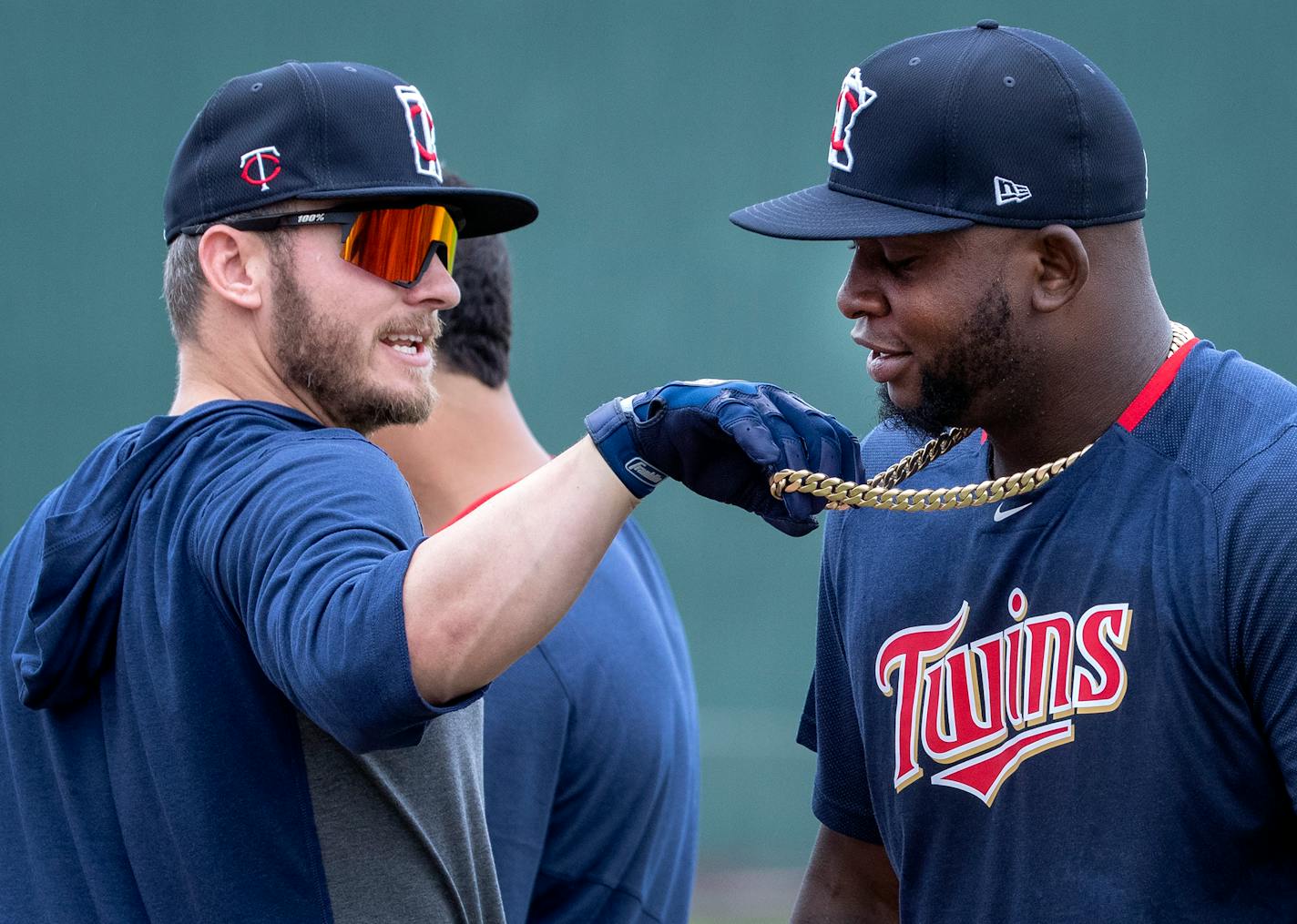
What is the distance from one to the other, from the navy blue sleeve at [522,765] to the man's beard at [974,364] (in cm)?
108

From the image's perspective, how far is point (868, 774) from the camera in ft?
7.97

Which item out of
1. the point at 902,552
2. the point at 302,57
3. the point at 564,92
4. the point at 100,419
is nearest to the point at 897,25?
the point at 564,92

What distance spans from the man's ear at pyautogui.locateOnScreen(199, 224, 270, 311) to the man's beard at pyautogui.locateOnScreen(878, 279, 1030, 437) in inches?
39.1

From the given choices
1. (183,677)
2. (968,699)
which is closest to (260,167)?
(183,677)

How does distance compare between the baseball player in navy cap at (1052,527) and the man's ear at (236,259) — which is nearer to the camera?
the baseball player in navy cap at (1052,527)

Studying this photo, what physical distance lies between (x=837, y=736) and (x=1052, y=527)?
0.58 m

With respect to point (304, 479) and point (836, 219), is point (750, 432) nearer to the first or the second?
point (836, 219)

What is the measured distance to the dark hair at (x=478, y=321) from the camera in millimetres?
3361

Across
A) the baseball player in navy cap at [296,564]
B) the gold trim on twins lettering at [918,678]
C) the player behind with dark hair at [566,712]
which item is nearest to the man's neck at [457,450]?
the player behind with dark hair at [566,712]

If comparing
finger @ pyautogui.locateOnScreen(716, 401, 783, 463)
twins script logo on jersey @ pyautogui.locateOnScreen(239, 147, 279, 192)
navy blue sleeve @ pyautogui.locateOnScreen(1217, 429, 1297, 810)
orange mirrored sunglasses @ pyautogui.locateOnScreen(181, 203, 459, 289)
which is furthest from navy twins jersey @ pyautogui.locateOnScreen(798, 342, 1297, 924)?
twins script logo on jersey @ pyautogui.locateOnScreen(239, 147, 279, 192)


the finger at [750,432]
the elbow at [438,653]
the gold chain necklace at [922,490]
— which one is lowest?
the elbow at [438,653]

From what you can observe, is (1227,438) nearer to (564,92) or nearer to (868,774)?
(868,774)

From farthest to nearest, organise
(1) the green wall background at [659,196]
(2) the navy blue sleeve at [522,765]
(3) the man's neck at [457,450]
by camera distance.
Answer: (1) the green wall background at [659,196] < (3) the man's neck at [457,450] < (2) the navy blue sleeve at [522,765]

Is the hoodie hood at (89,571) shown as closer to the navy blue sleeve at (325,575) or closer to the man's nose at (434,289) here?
the navy blue sleeve at (325,575)
